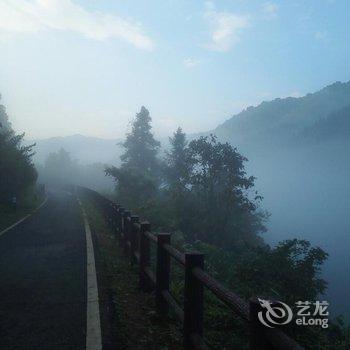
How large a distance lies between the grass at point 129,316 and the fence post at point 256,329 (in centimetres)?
259

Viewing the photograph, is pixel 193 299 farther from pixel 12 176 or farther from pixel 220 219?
pixel 220 219

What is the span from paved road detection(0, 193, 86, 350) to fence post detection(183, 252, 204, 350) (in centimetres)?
133

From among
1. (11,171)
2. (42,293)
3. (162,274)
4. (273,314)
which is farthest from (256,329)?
(11,171)

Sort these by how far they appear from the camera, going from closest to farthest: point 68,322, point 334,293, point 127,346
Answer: point 127,346
point 68,322
point 334,293

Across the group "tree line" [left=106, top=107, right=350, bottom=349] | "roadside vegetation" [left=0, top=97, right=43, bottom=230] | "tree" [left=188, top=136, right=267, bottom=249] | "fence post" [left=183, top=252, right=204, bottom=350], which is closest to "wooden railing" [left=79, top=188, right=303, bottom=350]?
"fence post" [left=183, top=252, right=204, bottom=350]

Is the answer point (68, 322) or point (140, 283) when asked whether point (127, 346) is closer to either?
point (68, 322)

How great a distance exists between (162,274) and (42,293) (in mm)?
2463

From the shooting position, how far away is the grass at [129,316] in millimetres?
5434

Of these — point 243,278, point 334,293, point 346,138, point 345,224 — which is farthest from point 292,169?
point 243,278

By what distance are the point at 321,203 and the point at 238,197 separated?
84.2m

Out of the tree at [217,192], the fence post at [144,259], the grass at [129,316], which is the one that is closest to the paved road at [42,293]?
the grass at [129,316]

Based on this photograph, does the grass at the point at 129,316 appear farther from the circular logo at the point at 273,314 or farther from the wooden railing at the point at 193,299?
the circular logo at the point at 273,314

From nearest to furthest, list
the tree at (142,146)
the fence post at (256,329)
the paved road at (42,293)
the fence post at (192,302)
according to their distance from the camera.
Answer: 1. the fence post at (256,329)
2. the fence post at (192,302)
3. the paved road at (42,293)
4. the tree at (142,146)

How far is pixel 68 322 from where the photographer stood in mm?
5941
